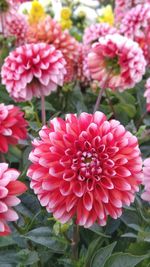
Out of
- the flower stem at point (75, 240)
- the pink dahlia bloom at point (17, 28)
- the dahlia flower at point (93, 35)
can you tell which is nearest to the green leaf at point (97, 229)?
the flower stem at point (75, 240)

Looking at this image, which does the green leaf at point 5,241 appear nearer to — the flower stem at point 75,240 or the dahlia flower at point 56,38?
A: the flower stem at point 75,240

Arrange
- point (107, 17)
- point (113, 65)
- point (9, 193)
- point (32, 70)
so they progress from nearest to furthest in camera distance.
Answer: point (9, 193)
point (32, 70)
point (113, 65)
point (107, 17)

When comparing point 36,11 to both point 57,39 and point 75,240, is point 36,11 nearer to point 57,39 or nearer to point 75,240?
point 57,39

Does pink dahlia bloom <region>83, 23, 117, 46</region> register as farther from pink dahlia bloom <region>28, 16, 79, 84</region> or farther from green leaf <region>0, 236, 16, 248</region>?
green leaf <region>0, 236, 16, 248</region>

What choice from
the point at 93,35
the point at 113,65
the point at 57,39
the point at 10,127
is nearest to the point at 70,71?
the point at 57,39

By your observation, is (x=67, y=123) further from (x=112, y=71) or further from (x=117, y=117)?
(x=117, y=117)

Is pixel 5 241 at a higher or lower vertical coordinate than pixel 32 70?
lower

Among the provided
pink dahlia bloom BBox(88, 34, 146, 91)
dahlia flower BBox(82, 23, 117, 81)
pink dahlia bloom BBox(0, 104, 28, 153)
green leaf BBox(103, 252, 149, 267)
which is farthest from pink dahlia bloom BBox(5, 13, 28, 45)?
green leaf BBox(103, 252, 149, 267)
